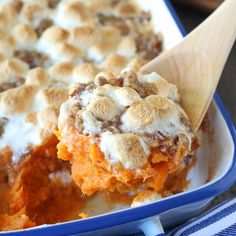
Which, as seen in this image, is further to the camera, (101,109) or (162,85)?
(162,85)

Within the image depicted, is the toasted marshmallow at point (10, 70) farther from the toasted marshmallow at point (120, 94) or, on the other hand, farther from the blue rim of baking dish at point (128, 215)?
the blue rim of baking dish at point (128, 215)

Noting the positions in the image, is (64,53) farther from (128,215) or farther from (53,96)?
(128,215)

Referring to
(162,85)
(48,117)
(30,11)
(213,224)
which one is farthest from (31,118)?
(213,224)

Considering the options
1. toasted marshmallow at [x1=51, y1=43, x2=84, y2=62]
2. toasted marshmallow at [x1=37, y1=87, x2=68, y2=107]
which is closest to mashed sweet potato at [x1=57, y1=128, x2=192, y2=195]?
toasted marshmallow at [x1=37, y1=87, x2=68, y2=107]

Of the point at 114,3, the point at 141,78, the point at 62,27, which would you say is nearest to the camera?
the point at 141,78

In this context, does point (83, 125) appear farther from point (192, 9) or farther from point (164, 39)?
point (192, 9)

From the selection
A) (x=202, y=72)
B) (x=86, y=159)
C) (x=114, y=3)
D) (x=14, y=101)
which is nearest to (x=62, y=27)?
(x=114, y=3)
